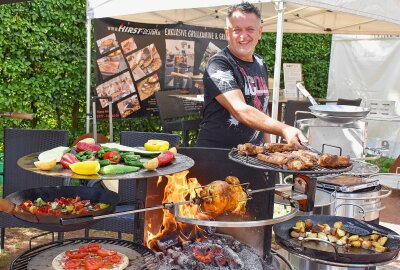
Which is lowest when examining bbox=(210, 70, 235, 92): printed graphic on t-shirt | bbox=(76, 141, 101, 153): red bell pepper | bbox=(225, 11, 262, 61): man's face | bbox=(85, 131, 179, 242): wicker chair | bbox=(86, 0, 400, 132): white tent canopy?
bbox=(85, 131, 179, 242): wicker chair

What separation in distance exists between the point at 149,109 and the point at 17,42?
8.56 feet

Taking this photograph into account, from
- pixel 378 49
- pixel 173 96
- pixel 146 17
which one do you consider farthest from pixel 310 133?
pixel 378 49

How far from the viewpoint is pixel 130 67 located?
8219mm

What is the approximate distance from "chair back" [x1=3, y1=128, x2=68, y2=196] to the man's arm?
2.04 m

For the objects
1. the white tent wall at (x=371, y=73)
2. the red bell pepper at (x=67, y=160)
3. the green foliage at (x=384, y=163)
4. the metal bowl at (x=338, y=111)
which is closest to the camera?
the red bell pepper at (x=67, y=160)

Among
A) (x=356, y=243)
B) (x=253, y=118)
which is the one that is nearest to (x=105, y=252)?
(x=253, y=118)

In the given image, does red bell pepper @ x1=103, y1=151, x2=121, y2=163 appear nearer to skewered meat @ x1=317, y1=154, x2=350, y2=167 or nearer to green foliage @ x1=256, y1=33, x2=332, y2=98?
skewered meat @ x1=317, y1=154, x2=350, y2=167

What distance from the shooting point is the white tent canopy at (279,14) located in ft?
19.3

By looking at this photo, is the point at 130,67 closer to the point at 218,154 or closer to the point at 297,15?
the point at 297,15

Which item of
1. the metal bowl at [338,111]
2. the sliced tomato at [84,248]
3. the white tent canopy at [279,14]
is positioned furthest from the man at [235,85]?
the white tent canopy at [279,14]

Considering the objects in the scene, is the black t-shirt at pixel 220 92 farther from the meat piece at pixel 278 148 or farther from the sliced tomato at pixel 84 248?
the sliced tomato at pixel 84 248

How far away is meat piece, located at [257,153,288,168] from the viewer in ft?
Answer: 8.14

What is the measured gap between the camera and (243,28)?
10.6 ft

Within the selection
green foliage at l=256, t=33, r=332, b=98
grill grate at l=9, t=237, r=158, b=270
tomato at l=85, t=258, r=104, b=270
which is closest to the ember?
grill grate at l=9, t=237, r=158, b=270
